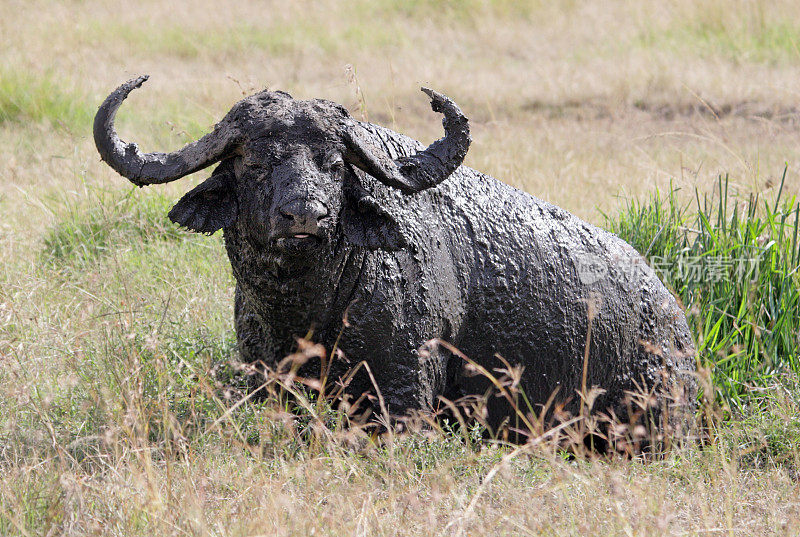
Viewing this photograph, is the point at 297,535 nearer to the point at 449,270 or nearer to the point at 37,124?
the point at 449,270

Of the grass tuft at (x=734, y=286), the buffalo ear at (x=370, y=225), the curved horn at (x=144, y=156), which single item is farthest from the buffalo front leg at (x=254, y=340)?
the grass tuft at (x=734, y=286)

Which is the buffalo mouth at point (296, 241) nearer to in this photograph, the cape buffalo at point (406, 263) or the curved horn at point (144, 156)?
the cape buffalo at point (406, 263)

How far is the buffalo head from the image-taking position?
3.48m

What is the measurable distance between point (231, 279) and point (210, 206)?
2.19 metres

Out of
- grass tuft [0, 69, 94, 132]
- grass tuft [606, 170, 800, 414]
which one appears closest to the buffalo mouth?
grass tuft [606, 170, 800, 414]

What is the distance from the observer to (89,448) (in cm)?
381

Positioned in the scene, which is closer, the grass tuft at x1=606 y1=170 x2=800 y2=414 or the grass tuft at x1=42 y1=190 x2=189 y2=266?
the grass tuft at x1=606 y1=170 x2=800 y2=414

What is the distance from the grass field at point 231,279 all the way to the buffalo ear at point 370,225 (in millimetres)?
765

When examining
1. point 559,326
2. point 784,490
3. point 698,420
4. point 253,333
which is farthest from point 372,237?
point 698,420

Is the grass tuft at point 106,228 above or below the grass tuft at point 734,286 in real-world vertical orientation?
above

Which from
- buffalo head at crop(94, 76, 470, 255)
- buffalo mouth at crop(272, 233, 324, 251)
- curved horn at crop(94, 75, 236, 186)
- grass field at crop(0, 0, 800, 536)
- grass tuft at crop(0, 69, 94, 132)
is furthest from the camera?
grass tuft at crop(0, 69, 94, 132)

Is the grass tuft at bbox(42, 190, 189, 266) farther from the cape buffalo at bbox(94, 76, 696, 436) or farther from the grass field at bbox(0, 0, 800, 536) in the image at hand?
the cape buffalo at bbox(94, 76, 696, 436)

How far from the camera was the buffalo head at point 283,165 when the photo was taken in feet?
11.4

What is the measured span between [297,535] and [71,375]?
195 centimetres
